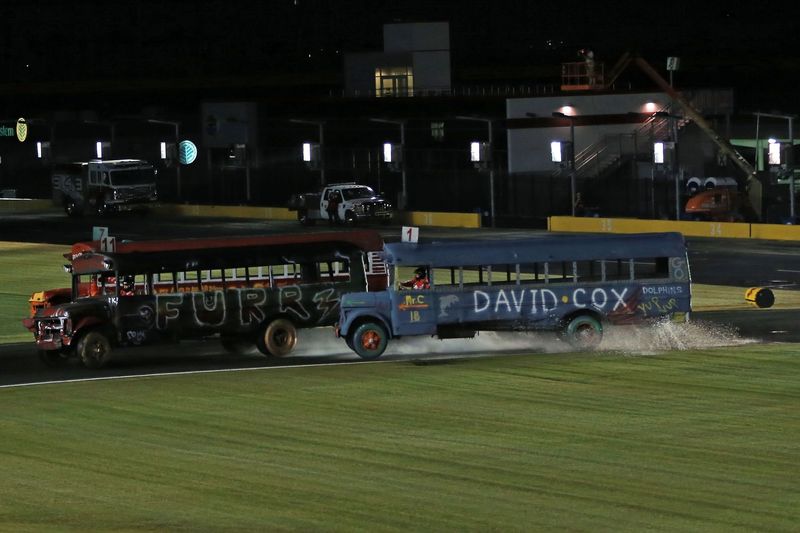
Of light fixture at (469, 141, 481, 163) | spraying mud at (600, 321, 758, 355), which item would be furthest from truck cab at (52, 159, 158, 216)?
spraying mud at (600, 321, 758, 355)

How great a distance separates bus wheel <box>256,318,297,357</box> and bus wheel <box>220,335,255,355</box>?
1240 mm

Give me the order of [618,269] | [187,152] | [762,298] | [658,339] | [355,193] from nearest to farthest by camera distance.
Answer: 1. [618,269]
2. [658,339]
3. [762,298]
4. [355,193]
5. [187,152]

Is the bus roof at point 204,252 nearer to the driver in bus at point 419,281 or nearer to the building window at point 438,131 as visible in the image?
the driver in bus at point 419,281

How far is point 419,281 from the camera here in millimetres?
35000

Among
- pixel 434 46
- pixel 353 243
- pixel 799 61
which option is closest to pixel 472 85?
pixel 434 46

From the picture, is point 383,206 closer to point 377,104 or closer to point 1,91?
point 377,104

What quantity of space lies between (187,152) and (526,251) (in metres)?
60.6

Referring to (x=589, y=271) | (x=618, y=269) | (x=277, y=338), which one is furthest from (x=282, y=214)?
(x=618, y=269)

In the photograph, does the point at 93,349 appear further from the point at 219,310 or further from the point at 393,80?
the point at 393,80

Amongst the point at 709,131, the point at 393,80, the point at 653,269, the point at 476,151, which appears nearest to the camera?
the point at 653,269

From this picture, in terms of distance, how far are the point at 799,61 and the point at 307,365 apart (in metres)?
88.2

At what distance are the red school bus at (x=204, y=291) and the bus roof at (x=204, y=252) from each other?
23 millimetres

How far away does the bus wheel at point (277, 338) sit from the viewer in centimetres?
3584

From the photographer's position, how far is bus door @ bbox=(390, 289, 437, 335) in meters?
34.8
